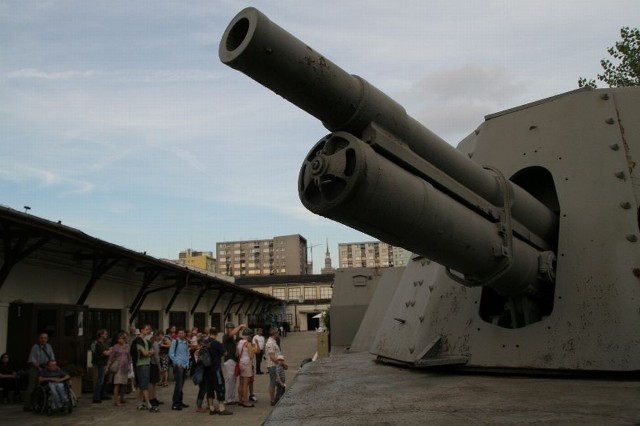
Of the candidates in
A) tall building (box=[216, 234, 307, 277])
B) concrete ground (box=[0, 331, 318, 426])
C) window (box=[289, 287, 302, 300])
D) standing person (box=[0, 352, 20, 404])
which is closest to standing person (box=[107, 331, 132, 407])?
concrete ground (box=[0, 331, 318, 426])

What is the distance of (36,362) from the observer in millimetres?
11312

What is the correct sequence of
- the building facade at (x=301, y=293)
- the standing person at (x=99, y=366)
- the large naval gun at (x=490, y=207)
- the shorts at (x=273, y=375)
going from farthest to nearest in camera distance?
the building facade at (x=301, y=293), the standing person at (x=99, y=366), the shorts at (x=273, y=375), the large naval gun at (x=490, y=207)

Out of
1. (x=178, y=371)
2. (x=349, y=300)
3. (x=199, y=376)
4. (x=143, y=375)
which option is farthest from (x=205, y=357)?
(x=349, y=300)

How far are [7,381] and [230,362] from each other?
4521 mm

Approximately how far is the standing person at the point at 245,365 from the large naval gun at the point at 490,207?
6.65 metres

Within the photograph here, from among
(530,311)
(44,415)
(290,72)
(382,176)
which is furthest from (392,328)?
(44,415)

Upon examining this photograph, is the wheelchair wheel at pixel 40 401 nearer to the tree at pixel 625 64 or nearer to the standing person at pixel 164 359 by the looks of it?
the standing person at pixel 164 359

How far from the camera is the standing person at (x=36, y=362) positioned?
36.6ft

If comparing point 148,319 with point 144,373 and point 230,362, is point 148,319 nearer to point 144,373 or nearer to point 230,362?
point 144,373

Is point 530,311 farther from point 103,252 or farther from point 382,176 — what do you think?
point 103,252

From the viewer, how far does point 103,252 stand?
1530 cm

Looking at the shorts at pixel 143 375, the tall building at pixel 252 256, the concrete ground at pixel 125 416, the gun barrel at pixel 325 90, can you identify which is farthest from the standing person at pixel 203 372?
the tall building at pixel 252 256

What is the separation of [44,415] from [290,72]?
10.0m

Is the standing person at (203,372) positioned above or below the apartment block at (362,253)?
below
